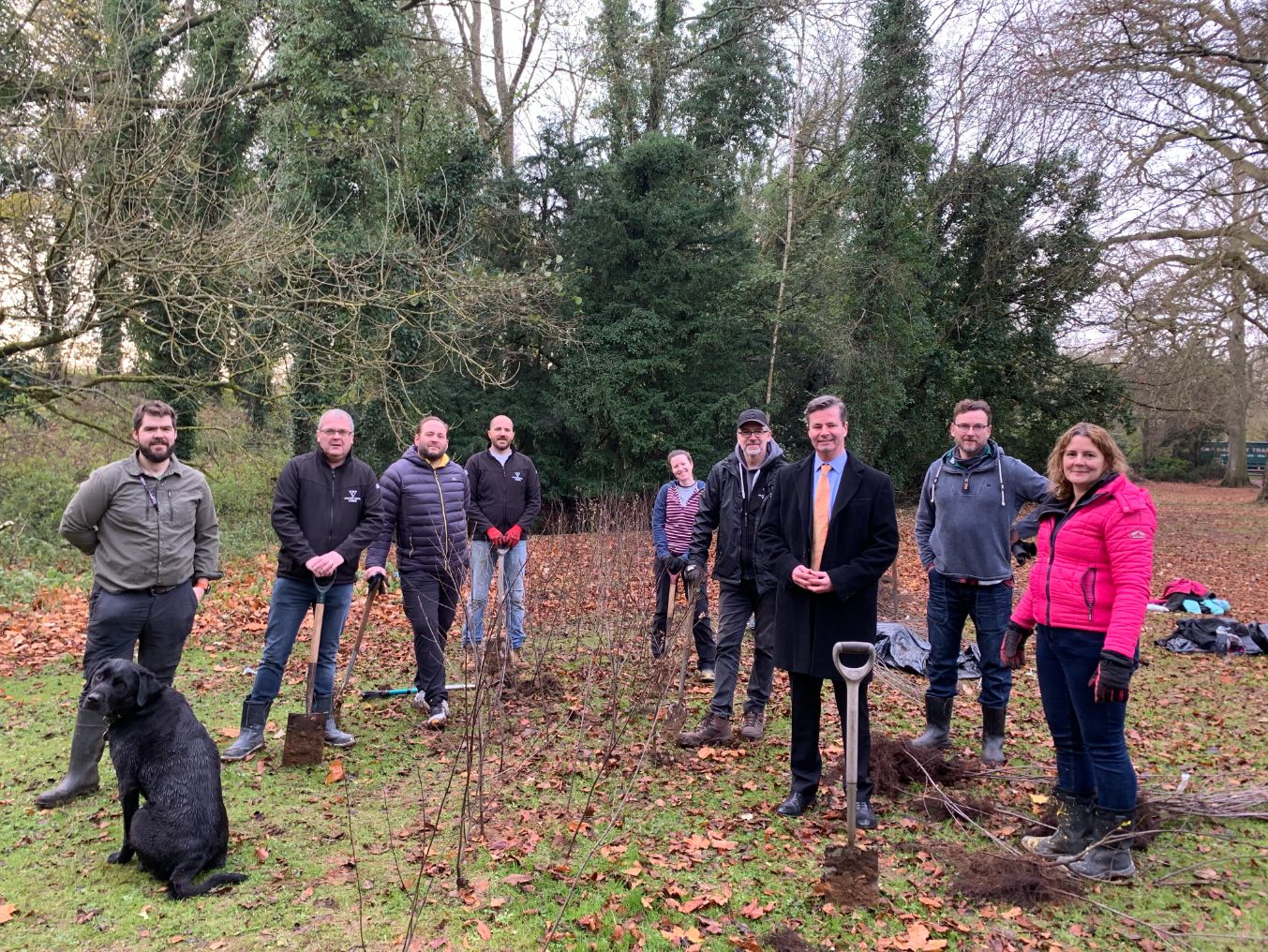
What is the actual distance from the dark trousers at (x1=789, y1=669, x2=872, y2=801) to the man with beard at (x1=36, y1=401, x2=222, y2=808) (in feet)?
10.4

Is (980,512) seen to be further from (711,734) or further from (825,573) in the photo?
(711,734)

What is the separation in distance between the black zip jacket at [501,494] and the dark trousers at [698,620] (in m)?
1.21

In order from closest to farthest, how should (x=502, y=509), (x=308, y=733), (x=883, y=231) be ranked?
(x=308, y=733) → (x=502, y=509) → (x=883, y=231)

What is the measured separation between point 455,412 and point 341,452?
15.0 metres

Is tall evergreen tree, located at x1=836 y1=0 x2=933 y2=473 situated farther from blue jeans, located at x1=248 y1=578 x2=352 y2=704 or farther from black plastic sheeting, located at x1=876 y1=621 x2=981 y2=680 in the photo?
blue jeans, located at x1=248 y1=578 x2=352 y2=704

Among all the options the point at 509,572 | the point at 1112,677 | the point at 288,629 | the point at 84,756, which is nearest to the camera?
the point at 1112,677

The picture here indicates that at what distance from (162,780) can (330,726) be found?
177cm

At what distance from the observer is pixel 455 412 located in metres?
19.9

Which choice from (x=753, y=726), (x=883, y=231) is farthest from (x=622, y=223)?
(x=753, y=726)

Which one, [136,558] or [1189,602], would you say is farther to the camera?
[1189,602]

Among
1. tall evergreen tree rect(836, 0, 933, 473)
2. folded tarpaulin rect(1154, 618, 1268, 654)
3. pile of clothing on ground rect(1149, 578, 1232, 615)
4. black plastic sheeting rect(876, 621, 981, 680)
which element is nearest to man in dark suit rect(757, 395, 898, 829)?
black plastic sheeting rect(876, 621, 981, 680)

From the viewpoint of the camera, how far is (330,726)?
529 centimetres

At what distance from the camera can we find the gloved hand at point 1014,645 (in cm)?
425

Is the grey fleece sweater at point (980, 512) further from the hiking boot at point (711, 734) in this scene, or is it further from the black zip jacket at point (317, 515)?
the black zip jacket at point (317, 515)
